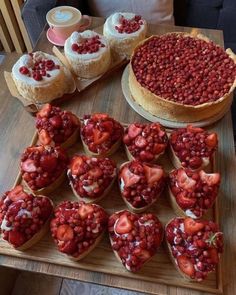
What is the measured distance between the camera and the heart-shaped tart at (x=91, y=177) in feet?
2.88

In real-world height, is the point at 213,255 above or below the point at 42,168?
below

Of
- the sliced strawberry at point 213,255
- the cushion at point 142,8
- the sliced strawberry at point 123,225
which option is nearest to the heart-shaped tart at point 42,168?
the sliced strawberry at point 123,225

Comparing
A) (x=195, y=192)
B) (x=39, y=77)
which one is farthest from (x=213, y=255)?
(x=39, y=77)

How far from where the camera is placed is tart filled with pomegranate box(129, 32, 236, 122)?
1.07 metres

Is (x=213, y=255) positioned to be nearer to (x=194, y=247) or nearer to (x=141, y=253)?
(x=194, y=247)

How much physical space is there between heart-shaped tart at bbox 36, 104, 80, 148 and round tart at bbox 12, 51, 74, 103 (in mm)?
146

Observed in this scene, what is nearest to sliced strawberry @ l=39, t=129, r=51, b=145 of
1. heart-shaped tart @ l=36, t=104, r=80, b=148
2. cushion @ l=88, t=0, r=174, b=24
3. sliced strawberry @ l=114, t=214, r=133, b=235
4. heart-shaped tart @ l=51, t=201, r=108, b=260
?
heart-shaped tart @ l=36, t=104, r=80, b=148

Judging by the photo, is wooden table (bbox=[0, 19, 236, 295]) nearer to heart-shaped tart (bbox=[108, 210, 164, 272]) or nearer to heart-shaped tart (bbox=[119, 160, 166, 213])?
heart-shaped tart (bbox=[108, 210, 164, 272])

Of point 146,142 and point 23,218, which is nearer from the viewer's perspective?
point 23,218

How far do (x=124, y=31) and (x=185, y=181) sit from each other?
634 millimetres

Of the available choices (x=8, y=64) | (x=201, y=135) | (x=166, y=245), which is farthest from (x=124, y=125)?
(x=8, y=64)

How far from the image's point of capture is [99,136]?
0.96 meters

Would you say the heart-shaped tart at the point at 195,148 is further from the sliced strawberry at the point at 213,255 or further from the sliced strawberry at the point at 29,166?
the sliced strawberry at the point at 29,166

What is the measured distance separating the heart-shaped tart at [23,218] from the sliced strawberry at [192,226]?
34cm
